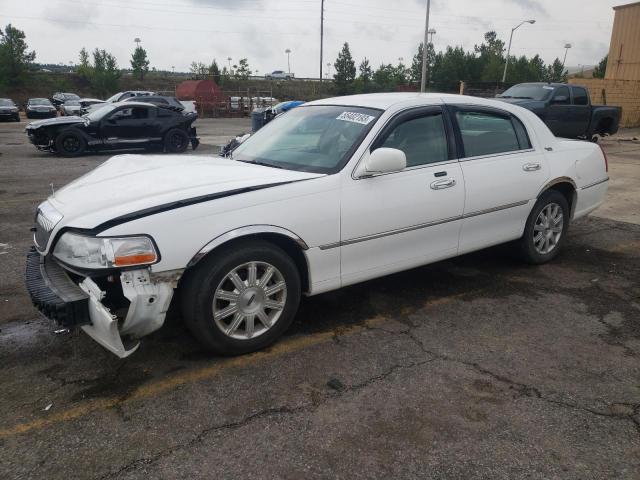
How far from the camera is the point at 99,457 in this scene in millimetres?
2402

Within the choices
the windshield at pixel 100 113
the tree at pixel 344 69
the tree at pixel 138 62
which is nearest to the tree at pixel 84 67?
the tree at pixel 138 62

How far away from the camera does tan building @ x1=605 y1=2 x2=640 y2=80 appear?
25.7 metres

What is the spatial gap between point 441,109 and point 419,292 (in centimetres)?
153

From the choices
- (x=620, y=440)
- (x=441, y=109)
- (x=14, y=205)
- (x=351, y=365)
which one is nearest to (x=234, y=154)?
(x=441, y=109)

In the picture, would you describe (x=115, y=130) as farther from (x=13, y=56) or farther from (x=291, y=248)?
(x=13, y=56)

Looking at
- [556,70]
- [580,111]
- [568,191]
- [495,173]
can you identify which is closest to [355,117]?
[495,173]

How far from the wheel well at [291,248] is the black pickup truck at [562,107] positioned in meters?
12.5

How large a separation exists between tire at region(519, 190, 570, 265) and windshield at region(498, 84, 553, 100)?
10921mm

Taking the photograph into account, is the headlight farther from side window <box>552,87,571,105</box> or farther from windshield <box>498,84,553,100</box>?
side window <box>552,87,571,105</box>

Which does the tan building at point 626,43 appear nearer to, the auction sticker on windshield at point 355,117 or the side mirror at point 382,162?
the auction sticker on windshield at point 355,117

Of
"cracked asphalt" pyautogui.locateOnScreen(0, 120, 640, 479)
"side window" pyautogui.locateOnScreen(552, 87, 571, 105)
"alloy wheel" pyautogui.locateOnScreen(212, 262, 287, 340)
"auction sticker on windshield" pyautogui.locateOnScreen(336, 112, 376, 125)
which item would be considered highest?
"side window" pyautogui.locateOnScreen(552, 87, 571, 105)

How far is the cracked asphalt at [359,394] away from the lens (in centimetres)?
240

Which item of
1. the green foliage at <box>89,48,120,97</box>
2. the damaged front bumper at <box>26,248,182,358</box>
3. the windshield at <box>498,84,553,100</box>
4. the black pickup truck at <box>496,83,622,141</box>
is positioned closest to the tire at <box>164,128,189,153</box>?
the black pickup truck at <box>496,83,622,141</box>

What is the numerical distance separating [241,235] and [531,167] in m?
2.92
